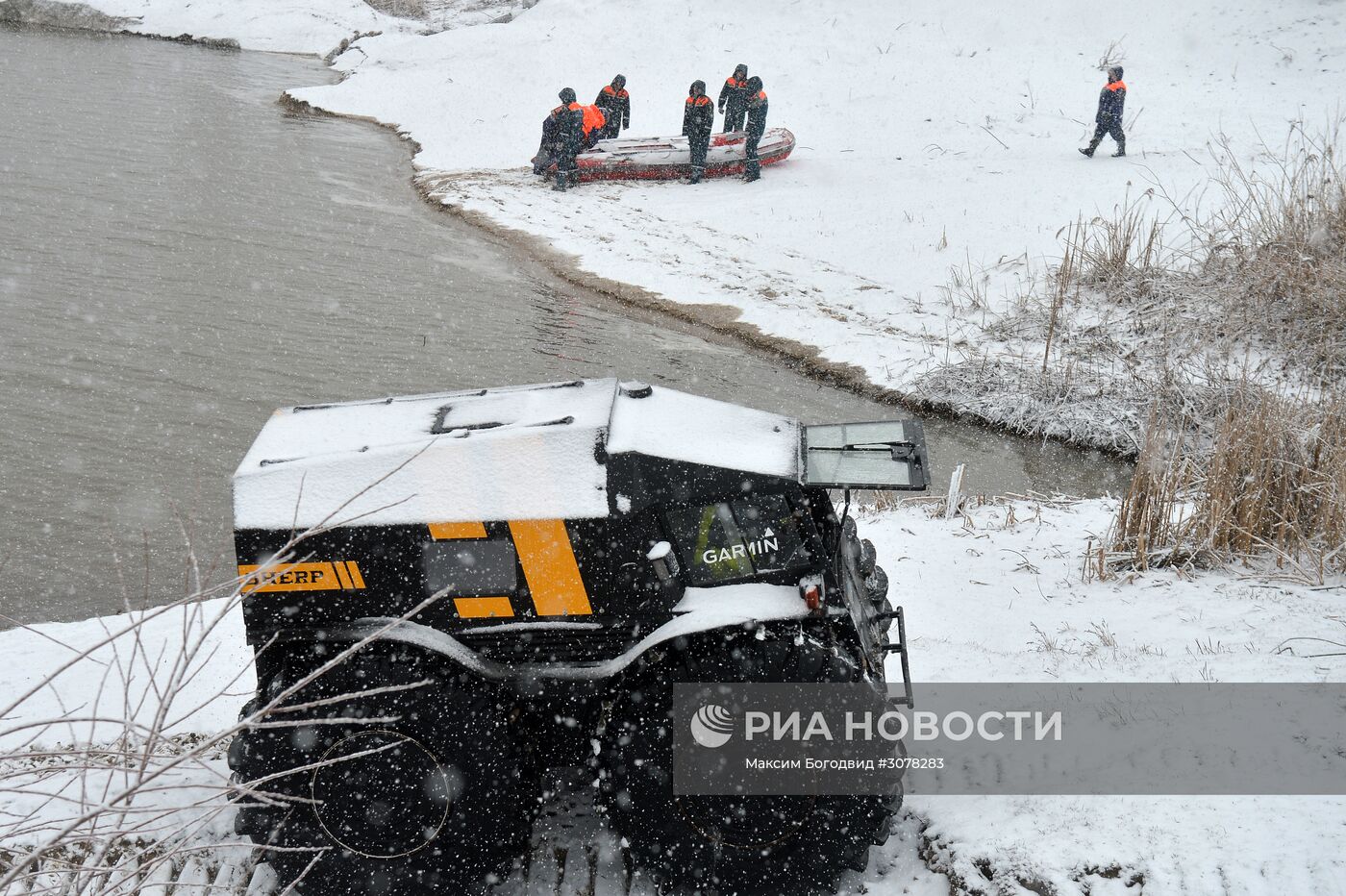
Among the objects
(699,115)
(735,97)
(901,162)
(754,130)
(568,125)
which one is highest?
(735,97)

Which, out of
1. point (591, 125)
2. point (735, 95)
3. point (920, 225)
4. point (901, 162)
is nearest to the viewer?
point (920, 225)

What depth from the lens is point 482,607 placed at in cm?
413

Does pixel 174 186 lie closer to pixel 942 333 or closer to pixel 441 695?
pixel 942 333

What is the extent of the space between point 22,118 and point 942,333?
16.9m

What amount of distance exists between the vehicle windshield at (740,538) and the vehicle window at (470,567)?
0.69 m

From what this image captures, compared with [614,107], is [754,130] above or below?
below

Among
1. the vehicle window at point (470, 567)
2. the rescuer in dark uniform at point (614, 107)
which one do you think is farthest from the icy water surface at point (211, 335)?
the rescuer in dark uniform at point (614, 107)

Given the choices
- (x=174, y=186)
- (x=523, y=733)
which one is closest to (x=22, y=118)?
(x=174, y=186)

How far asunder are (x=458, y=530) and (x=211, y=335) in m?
9.04

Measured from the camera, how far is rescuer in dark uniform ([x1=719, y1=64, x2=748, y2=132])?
18.8m

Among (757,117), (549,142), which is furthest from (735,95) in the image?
(549,142)

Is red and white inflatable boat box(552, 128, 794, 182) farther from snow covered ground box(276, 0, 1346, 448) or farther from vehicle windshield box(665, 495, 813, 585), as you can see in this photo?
vehicle windshield box(665, 495, 813, 585)

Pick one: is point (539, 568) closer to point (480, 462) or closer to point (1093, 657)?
point (480, 462)

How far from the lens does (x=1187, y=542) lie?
259 inches
